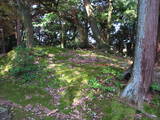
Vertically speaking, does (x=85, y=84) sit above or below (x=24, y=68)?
below

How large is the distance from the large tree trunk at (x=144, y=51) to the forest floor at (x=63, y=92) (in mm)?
421

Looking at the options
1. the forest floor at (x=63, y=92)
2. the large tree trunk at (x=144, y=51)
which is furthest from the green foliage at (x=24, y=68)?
the large tree trunk at (x=144, y=51)

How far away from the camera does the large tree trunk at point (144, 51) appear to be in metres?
5.46

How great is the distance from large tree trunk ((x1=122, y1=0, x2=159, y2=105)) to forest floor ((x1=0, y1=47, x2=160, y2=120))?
1.38 ft

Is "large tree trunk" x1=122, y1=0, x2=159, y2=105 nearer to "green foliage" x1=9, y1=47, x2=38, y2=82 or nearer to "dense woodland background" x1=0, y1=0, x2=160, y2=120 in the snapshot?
"dense woodland background" x1=0, y1=0, x2=160, y2=120

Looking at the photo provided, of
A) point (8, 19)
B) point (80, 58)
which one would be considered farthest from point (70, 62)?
point (8, 19)

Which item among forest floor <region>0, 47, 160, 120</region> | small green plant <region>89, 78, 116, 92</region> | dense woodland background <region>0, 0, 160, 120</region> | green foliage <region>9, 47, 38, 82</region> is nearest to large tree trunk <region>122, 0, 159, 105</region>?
dense woodland background <region>0, 0, 160, 120</region>

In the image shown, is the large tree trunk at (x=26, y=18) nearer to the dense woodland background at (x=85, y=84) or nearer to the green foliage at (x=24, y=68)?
the dense woodland background at (x=85, y=84)

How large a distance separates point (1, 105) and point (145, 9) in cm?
509

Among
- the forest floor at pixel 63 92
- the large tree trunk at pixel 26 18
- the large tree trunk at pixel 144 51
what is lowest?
the forest floor at pixel 63 92

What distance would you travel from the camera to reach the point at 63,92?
6.53 meters

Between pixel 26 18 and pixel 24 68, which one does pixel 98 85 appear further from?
pixel 26 18

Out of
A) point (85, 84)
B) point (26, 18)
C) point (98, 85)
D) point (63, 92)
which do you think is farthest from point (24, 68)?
point (26, 18)

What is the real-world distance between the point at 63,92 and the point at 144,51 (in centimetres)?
289
